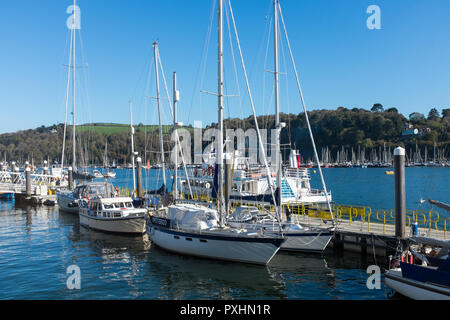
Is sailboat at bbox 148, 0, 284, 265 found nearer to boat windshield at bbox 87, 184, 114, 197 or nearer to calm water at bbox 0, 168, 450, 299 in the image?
calm water at bbox 0, 168, 450, 299

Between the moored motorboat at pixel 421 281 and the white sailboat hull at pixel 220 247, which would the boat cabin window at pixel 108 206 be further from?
the moored motorboat at pixel 421 281

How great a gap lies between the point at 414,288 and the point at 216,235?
1048cm

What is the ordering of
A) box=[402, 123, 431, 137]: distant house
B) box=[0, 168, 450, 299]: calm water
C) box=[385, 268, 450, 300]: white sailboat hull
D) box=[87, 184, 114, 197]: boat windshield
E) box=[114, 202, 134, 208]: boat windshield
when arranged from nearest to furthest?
box=[385, 268, 450, 300]: white sailboat hull < box=[0, 168, 450, 299]: calm water < box=[114, 202, 134, 208]: boat windshield < box=[87, 184, 114, 197]: boat windshield < box=[402, 123, 431, 137]: distant house

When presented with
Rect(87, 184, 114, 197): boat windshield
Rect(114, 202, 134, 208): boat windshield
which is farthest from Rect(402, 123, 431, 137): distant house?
Rect(114, 202, 134, 208): boat windshield

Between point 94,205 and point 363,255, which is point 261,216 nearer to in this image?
point 363,255

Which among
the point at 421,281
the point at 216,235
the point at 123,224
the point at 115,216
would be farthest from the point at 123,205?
the point at 421,281

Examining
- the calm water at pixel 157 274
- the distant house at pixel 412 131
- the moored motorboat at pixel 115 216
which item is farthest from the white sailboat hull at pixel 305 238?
the distant house at pixel 412 131

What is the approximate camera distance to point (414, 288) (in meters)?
14.7

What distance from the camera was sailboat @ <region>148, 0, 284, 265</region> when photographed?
20141 millimetres

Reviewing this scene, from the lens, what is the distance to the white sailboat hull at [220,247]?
20.1 m

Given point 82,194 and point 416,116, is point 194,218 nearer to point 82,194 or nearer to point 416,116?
point 82,194

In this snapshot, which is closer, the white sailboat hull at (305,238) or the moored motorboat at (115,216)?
the white sailboat hull at (305,238)

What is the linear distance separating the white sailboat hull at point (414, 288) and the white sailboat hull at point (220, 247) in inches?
240
